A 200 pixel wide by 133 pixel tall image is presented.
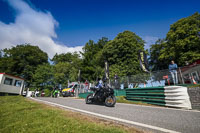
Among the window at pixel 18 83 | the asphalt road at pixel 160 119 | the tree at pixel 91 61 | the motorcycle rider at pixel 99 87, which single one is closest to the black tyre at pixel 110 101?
the motorcycle rider at pixel 99 87

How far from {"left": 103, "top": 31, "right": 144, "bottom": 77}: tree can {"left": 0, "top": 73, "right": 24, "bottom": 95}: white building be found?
55.7 ft

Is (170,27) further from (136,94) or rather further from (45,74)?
(45,74)

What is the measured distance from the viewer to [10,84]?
17.5 metres

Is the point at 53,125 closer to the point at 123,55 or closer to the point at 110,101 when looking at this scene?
the point at 110,101

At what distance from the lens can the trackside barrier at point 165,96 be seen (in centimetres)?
568

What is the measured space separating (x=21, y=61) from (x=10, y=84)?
19756mm

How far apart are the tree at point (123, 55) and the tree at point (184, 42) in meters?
6.05

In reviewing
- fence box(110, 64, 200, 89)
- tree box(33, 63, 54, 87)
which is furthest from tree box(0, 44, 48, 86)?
fence box(110, 64, 200, 89)

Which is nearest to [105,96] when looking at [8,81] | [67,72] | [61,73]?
[8,81]

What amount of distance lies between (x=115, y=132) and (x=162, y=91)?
5674 mm

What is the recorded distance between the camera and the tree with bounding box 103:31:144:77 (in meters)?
20.6

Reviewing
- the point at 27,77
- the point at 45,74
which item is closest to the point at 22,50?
the point at 27,77

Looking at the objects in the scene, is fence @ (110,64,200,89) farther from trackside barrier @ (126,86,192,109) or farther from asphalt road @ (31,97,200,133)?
asphalt road @ (31,97,200,133)

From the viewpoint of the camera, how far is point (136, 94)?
8.31m
